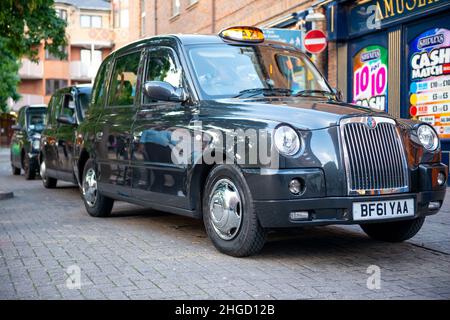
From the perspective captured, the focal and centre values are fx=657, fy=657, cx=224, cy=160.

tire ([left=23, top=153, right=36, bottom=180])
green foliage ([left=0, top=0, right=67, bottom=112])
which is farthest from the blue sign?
tire ([left=23, top=153, right=36, bottom=180])

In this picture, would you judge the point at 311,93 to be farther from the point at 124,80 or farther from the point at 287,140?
the point at 124,80

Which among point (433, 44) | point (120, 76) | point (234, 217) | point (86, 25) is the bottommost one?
point (234, 217)

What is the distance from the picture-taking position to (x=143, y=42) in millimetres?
7234

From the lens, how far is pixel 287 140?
499 cm

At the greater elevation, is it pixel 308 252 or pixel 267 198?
pixel 267 198

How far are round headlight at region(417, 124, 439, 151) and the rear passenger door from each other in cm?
302

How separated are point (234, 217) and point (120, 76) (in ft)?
10.2

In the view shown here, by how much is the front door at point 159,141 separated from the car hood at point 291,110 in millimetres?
522

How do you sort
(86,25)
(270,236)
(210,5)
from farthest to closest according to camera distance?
(86,25) → (210,5) → (270,236)

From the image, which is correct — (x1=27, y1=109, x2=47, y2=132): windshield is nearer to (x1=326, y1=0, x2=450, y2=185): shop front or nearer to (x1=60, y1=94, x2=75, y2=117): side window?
(x1=60, y1=94, x2=75, y2=117): side window

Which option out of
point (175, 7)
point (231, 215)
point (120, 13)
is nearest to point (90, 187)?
point (231, 215)
